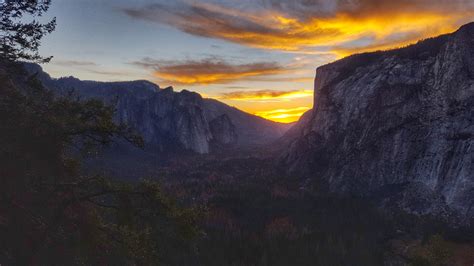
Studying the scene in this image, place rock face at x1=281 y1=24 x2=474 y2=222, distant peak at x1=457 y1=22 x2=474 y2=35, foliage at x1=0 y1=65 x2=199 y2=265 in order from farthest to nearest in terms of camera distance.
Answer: distant peak at x1=457 y1=22 x2=474 y2=35, rock face at x1=281 y1=24 x2=474 y2=222, foliage at x1=0 y1=65 x2=199 y2=265

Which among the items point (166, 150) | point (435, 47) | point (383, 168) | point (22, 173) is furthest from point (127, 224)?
point (166, 150)

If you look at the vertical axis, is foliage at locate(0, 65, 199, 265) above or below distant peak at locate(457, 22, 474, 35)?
below

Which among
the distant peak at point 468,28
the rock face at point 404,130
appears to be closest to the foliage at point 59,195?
the rock face at point 404,130

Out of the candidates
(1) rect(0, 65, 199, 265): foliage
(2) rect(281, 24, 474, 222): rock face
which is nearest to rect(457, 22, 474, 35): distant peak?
(2) rect(281, 24, 474, 222): rock face

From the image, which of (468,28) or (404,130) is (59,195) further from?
(468,28)

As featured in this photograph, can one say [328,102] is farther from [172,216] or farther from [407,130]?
[172,216]

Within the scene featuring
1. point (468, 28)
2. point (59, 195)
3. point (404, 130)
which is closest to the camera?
point (59, 195)

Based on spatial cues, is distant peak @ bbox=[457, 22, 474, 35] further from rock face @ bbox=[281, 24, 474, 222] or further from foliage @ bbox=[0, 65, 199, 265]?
foliage @ bbox=[0, 65, 199, 265]

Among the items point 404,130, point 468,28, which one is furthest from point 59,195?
point 468,28

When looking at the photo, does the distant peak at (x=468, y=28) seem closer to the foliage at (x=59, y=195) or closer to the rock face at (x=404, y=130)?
the rock face at (x=404, y=130)
